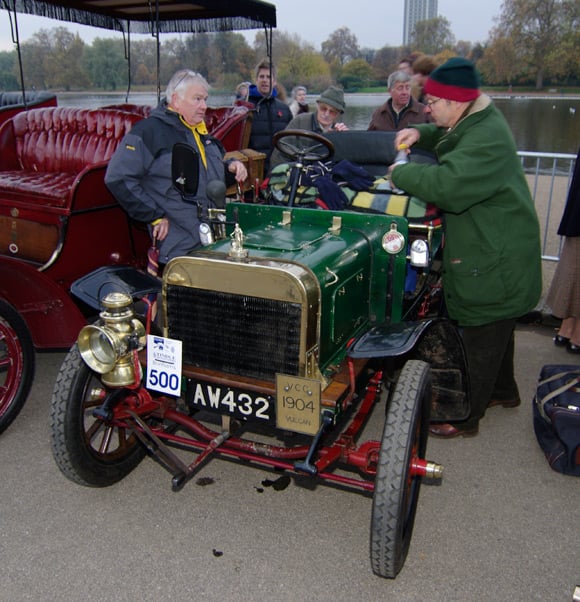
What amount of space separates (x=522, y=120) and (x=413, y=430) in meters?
33.3

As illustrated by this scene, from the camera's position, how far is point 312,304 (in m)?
2.34

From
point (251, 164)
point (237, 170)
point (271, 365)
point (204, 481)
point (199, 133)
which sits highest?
point (199, 133)

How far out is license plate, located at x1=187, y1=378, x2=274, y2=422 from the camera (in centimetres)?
239

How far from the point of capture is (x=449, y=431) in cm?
341

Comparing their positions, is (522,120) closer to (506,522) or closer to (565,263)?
(565,263)

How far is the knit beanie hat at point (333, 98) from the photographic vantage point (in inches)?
187

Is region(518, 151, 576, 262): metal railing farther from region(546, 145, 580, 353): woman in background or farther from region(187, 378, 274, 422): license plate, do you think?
region(187, 378, 274, 422): license plate

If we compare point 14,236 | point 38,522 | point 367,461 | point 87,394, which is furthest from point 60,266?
point 367,461

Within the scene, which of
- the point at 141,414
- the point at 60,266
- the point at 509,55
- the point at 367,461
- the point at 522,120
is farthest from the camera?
the point at 509,55

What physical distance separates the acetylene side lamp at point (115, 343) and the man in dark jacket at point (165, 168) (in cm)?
113

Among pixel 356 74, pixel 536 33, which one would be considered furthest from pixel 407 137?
pixel 536 33

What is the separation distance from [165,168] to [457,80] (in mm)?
1742

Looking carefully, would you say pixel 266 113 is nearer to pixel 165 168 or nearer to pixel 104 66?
pixel 165 168

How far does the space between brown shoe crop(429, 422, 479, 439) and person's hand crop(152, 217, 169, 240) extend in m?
1.99
